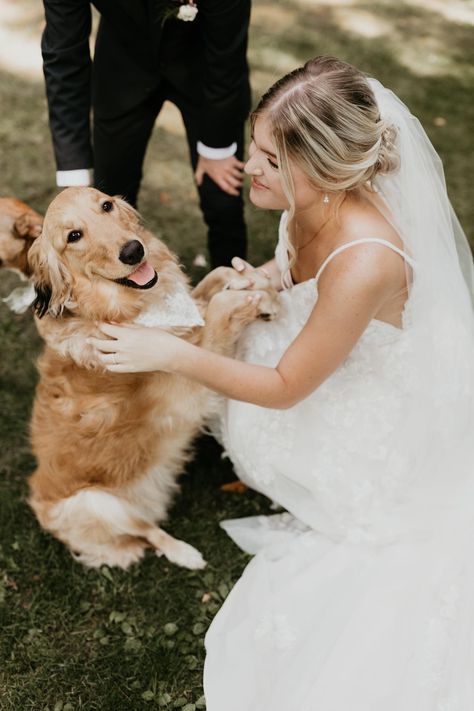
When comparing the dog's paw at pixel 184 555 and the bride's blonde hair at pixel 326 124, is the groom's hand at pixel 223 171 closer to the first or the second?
the bride's blonde hair at pixel 326 124

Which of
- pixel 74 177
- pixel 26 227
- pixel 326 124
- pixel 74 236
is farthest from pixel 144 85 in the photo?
pixel 326 124

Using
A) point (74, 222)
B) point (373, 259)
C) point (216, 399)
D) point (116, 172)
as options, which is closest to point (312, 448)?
point (216, 399)

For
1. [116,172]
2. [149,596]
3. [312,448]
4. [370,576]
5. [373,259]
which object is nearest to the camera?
[373,259]

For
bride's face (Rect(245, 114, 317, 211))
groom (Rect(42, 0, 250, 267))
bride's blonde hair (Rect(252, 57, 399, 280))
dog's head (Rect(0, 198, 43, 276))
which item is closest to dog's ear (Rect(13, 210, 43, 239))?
dog's head (Rect(0, 198, 43, 276))

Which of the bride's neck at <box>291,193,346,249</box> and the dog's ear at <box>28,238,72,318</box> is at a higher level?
the bride's neck at <box>291,193,346,249</box>

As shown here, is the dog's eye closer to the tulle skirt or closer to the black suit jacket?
the black suit jacket

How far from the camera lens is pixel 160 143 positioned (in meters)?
5.18

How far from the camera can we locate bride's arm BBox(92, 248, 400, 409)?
2.20 meters

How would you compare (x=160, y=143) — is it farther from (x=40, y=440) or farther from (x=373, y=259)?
(x=373, y=259)

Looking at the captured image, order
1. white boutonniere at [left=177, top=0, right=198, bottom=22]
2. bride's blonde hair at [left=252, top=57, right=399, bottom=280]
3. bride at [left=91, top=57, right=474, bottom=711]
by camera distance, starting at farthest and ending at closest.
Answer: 1. white boutonniere at [left=177, top=0, right=198, bottom=22]
2. bride at [left=91, top=57, right=474, bottom=711]
3. bride's blonde hair at [left=252, top=57, right=399, bottom=280]

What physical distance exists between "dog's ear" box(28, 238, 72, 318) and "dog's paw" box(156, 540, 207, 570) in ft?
3.79

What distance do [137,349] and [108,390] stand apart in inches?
11.9

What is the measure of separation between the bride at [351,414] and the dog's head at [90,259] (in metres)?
0.14

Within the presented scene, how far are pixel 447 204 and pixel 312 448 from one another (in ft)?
3.42
